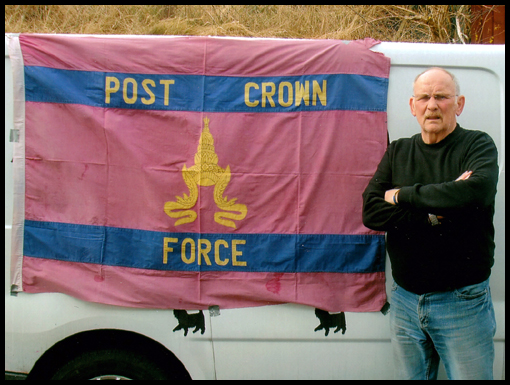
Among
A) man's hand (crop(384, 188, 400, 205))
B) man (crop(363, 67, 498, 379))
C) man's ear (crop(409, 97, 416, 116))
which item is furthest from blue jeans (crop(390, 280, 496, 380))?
man's ear (crop(409, 97, 416, 116))

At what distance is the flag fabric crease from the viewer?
235 cm

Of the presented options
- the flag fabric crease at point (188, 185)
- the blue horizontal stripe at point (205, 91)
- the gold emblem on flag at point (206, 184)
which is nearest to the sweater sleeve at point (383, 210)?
the flag fabric crease at point (188, 185)

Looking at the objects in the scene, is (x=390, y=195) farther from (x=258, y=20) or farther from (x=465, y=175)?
(x=258, y=20)

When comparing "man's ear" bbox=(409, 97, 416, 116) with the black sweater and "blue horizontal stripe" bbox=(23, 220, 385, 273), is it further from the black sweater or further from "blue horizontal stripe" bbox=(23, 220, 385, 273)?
"blue horizontal stripe" bbox=(23, 220, 385, 273)

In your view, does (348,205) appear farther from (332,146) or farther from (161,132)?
(161,132)

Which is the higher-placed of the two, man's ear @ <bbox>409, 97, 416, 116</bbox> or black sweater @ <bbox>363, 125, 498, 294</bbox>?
man's ear @ <bbox>409, 97, 416, 116</bbox>

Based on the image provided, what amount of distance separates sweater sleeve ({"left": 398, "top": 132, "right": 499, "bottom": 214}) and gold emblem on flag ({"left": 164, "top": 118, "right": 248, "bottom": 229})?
0.89 m

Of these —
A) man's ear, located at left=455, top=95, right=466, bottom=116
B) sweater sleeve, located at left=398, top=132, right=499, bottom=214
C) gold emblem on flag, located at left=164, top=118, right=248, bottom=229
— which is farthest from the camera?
gold emblem on flag, located at left=164, top=118, right=248, bottom=229

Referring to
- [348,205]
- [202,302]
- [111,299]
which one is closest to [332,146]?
[348,205]

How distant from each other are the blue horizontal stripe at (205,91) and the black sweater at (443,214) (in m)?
0.47

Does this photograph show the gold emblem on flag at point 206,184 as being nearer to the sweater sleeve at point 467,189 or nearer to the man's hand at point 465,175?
the sweater sleeve at point 467,189

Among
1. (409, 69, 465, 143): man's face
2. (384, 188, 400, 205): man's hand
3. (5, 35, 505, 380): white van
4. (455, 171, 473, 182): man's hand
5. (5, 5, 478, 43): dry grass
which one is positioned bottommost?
(5, 35, 505, 380): white van

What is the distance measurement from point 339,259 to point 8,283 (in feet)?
6.07

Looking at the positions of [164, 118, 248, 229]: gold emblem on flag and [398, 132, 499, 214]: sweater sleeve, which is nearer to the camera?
[398, 132, 499, 214]: sweater sleeve
